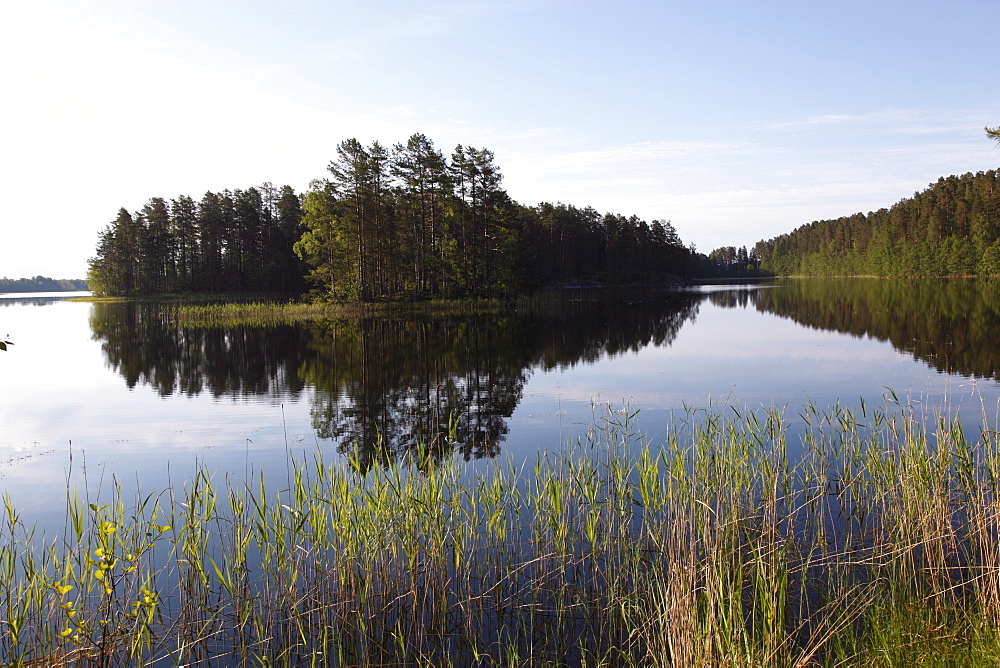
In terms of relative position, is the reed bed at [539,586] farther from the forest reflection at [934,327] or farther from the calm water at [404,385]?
the forest reflection at [934,327]

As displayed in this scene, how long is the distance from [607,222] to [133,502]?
4316 inches

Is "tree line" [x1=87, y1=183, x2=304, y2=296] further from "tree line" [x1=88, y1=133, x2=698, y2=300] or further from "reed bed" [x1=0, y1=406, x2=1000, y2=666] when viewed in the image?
"reed bed" [x1=0, y1=406, x2=1000, y2=666]

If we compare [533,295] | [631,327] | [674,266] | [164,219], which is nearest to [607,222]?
[674,266]

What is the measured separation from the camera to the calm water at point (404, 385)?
11.9 meters

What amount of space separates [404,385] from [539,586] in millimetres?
12761

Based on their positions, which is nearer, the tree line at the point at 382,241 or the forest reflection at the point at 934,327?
the forest reflection at the point at 934,327

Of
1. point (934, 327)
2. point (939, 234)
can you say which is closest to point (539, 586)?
point (934, 327)

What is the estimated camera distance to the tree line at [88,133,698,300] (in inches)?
1999

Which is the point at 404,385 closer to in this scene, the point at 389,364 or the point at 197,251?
the point at 389,364

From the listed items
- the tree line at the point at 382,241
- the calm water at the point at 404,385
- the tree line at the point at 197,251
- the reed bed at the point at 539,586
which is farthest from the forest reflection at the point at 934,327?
the tree line at the point at 197,251

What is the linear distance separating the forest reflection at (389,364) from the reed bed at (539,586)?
1.55 metres

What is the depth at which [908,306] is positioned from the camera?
144 feet

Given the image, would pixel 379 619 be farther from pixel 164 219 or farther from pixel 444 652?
pixel 164 219

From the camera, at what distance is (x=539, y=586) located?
237 inches
